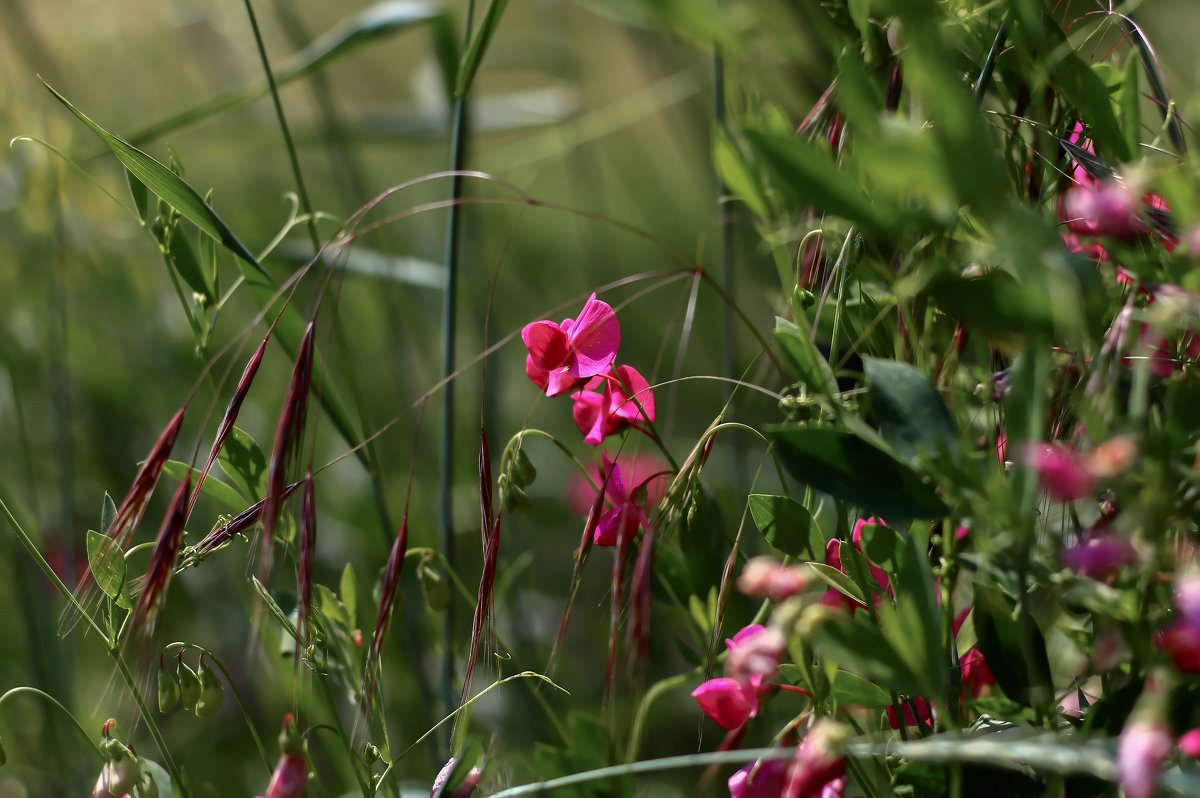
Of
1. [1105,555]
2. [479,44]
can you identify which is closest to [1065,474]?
[1105,555]

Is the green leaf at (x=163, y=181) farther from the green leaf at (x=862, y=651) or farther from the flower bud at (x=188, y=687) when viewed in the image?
the green leaf at (x=862, y=651)

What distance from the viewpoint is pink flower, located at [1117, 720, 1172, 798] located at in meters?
0.23

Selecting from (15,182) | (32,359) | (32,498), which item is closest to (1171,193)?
(32,498)

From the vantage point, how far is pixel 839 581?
422 millimetres

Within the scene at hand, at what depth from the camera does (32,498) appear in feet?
2.77

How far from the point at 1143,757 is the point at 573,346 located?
0.30m

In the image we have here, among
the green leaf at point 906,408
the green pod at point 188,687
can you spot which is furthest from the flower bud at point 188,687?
the green leaf at point 906,408

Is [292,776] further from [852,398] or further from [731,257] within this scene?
[731,257]

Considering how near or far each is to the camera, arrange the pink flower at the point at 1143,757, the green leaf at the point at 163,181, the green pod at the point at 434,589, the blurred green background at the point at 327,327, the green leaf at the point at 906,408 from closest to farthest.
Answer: the pink flower at the point at 1143,757
the green leaf at the point at 906,408
the green leaf at the point at 163,181
the green pod at the point at 434,589
the blurred green background at the point at 327,327

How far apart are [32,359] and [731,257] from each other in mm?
1067

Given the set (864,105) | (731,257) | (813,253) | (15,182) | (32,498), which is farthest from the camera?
(15,182)

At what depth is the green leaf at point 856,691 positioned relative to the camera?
1.42 feet

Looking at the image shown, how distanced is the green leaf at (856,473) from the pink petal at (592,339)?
12cm

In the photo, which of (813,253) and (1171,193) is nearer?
(1171,193)
